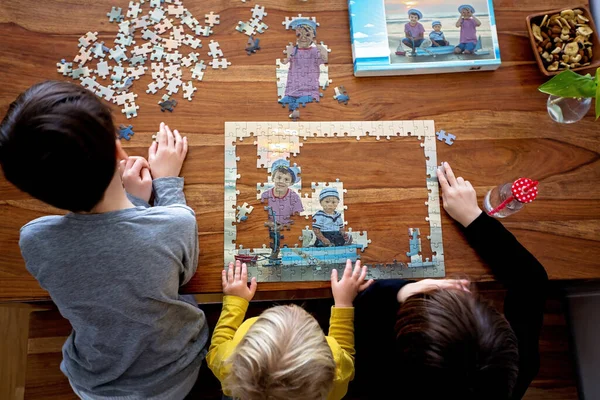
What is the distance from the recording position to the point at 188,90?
51.9 inches

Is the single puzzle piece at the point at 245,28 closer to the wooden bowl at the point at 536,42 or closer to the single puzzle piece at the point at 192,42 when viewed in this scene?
the single puzzle piece at the point at 192,42

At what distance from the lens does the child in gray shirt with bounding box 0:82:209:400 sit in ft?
2.92

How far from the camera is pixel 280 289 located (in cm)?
123

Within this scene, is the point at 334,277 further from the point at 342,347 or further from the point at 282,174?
the point at 282,174

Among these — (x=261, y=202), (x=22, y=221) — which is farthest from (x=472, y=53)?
(x=22, y=221)

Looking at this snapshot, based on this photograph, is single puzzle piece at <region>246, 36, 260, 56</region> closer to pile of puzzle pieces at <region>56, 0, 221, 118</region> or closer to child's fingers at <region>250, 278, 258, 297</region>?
pile of puzzle pieces at <region>56, 0, 221, 118</region>

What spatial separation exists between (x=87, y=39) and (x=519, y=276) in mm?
1492

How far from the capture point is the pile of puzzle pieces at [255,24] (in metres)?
1.37

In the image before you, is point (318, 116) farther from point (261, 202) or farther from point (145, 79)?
point (145, 79)

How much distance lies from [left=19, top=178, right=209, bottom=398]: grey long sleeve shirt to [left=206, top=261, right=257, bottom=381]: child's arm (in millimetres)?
79

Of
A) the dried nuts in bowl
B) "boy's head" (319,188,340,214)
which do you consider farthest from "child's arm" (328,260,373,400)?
the dried nuts in bowl

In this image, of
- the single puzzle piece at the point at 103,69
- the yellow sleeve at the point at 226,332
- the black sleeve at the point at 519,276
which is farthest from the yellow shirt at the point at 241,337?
the single puzzle piece at the point at 103,69

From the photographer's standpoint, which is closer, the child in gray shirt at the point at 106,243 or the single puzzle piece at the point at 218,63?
the child in gray shirt at the point at 106,243

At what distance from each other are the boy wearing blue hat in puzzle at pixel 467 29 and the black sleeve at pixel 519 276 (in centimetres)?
55
